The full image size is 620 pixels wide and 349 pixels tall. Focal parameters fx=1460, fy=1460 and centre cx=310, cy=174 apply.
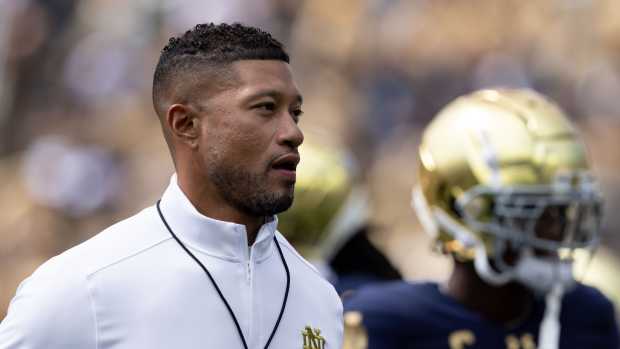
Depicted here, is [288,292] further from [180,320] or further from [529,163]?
[529,163]

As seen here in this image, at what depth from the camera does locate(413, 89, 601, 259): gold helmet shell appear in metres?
4.71

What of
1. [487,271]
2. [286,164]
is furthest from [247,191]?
[487,271]

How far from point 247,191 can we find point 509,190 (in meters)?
2.02

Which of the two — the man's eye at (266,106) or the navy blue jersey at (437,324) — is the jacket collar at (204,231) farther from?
the navy blue jersey at (437,324)

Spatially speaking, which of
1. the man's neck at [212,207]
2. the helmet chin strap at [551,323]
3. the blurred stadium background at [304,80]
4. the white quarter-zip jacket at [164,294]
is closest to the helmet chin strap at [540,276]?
the helmet chin strap at [551,323]

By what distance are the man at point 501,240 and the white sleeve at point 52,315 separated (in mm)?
1955

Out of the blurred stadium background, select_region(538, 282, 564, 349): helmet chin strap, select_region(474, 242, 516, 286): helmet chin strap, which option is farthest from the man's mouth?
the blurred stadium background

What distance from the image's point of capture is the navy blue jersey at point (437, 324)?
4.76m

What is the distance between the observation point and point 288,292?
121 inches

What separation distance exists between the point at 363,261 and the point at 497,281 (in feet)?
6.44

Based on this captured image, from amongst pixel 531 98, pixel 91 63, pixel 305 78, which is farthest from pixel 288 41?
pixel 531 98

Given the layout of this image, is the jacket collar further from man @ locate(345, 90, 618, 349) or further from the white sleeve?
man @ locate(345, 90, 618, 349)

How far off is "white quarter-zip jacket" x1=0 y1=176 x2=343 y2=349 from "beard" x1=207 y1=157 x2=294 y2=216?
0.18ft

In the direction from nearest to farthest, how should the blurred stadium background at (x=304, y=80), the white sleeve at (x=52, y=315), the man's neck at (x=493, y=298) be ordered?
the white sleeve at (x=52, y=315), the man's neck at (x=493, y=298), the blurred stadium background at (x=304, y=80)
